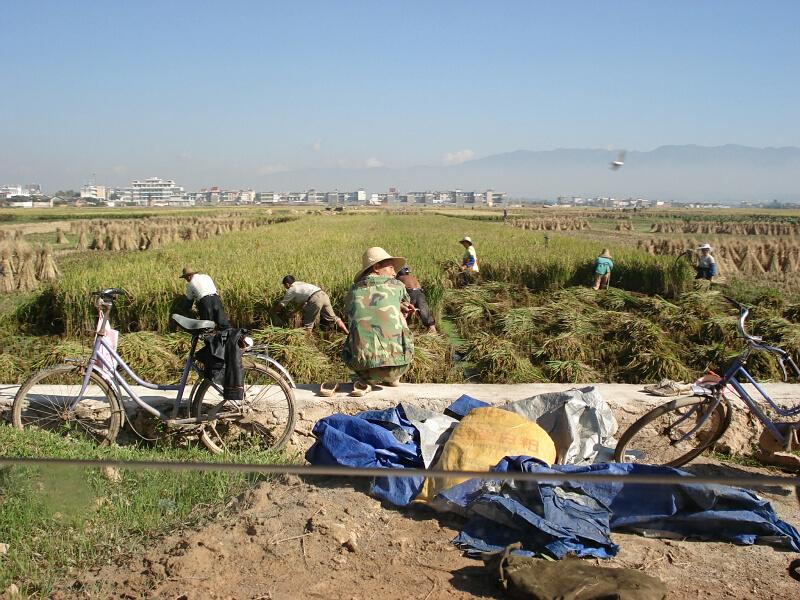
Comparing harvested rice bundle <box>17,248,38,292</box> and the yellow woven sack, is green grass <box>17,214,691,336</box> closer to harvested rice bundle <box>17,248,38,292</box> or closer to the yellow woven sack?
harvested rice bundle <box>17,248,38,292</box>

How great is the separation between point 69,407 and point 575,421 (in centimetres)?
342

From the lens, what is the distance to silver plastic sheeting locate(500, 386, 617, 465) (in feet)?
15.1

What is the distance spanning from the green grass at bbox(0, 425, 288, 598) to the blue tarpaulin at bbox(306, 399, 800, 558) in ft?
→ 3.02

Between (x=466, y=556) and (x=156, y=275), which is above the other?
(x=156, y=275)

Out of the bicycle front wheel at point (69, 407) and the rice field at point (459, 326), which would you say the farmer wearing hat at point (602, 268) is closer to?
the rice field at point (459, 326)

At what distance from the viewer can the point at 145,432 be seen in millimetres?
5203

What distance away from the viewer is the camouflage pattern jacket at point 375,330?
5020 mm

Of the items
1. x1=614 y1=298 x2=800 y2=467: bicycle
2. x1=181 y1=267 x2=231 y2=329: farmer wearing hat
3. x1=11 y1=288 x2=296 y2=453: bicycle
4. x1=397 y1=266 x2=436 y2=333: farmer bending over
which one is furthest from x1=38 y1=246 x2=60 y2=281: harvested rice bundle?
x1=614 y1=298 x2=800 y2=467: bicycle

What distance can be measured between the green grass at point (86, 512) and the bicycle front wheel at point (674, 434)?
234 centimetres

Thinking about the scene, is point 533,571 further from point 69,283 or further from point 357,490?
point 69,283

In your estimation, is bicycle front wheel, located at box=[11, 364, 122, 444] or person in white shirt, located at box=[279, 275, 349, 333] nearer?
bicycle front wheel, located at box=[11, 364, 122, 444]

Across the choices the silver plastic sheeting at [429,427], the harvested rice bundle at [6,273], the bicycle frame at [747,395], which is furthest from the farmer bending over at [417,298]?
the harvested rice bundle at [6,273]

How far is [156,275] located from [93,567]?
8.15m

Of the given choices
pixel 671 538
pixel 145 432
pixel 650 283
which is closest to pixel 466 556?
pixel 671 538
